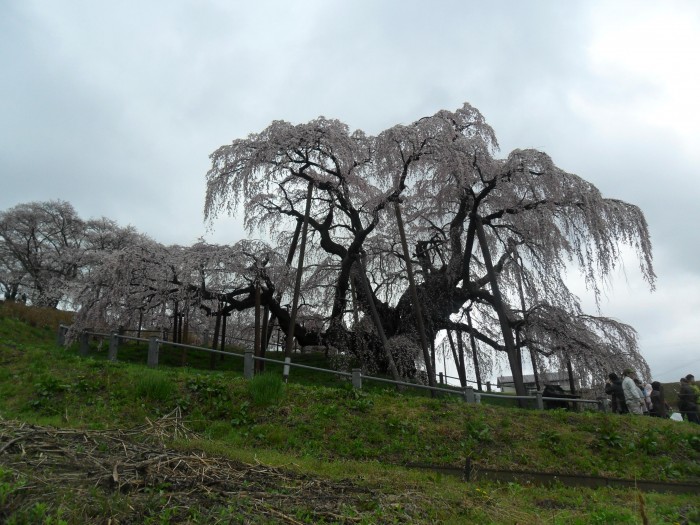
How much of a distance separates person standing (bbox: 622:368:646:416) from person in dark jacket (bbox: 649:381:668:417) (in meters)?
0.59

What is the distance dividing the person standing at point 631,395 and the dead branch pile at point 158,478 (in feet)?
32.6

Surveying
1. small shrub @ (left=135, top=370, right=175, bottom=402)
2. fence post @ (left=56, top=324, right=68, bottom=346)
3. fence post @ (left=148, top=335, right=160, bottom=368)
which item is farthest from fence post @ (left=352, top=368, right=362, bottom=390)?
fence post @ (left=56, top=324, right=68, bottom=346)

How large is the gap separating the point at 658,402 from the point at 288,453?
33.1 ft

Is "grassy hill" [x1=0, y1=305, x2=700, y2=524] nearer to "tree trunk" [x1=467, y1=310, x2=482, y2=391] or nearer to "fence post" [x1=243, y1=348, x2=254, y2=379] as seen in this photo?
"fence post" [x1=243, y1=348, x2=254, y2=379]

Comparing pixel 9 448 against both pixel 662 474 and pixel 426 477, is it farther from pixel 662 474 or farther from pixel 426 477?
pixel 662 474

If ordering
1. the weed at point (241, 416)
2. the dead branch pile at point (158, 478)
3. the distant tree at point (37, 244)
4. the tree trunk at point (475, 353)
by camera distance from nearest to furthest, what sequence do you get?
the dead branch pile at point (158, 478) → the weed at point (241, 416) → the tree trunk at point (475, 353) → the distant tree at point (37, 244)

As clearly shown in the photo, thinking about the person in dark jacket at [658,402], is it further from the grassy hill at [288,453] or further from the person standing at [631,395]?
the grassy hill at [288,453]

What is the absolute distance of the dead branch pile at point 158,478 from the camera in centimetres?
467

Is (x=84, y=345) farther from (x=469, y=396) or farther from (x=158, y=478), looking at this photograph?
(x=158, y=478)

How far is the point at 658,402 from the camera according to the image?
13555 millimetres

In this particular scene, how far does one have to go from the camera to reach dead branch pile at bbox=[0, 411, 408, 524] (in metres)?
4.67

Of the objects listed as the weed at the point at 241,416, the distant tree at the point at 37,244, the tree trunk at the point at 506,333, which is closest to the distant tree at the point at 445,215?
the tree trunk at the point at 506,333

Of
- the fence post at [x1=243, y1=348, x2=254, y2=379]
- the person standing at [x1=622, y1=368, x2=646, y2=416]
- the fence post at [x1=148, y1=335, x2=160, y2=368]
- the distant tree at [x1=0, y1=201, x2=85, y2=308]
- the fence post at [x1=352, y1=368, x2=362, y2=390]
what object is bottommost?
the person standing at [x1=622, y1=368, x2=646, y2=416]

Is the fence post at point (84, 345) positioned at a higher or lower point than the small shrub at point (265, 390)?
higher
